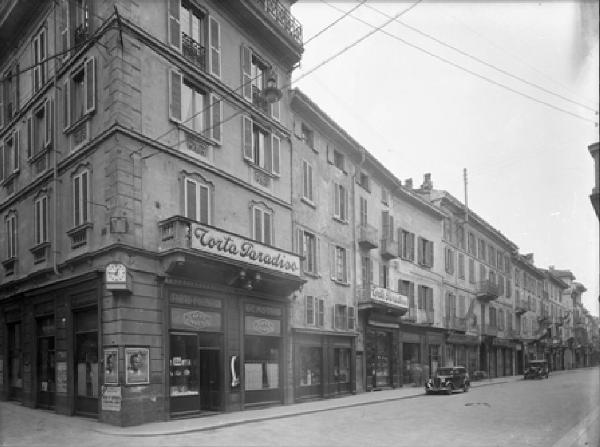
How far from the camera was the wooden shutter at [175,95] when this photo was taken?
18.6 metres

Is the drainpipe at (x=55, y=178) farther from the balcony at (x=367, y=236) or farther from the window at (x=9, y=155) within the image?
the balcony at (x=367, y=236)

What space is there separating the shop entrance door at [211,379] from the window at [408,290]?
58.4 feet

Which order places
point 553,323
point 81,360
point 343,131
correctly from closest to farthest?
point 81,360, point 343,131, point 553,323

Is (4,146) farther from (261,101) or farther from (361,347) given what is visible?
(361,347)

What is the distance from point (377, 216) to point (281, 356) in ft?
41.2

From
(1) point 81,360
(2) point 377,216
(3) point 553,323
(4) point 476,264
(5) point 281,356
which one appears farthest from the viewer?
(3) point 553,323

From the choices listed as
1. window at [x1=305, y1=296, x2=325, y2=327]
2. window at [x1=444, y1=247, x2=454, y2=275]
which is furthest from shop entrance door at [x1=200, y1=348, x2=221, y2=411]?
window at [x1=444, y1=247, x2=454, y2=275]

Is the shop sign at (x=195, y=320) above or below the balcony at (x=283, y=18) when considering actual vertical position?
below

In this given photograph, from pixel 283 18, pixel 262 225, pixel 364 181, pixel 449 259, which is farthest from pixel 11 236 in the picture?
pixel 449 259

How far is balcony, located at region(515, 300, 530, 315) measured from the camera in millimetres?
60938

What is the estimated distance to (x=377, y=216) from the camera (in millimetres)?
33688

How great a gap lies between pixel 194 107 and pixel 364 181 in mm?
14493

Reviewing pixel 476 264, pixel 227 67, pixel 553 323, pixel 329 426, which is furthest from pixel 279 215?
pixel 553 323

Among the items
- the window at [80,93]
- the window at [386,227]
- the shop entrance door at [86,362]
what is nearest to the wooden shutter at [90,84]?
the window at [80,93]
